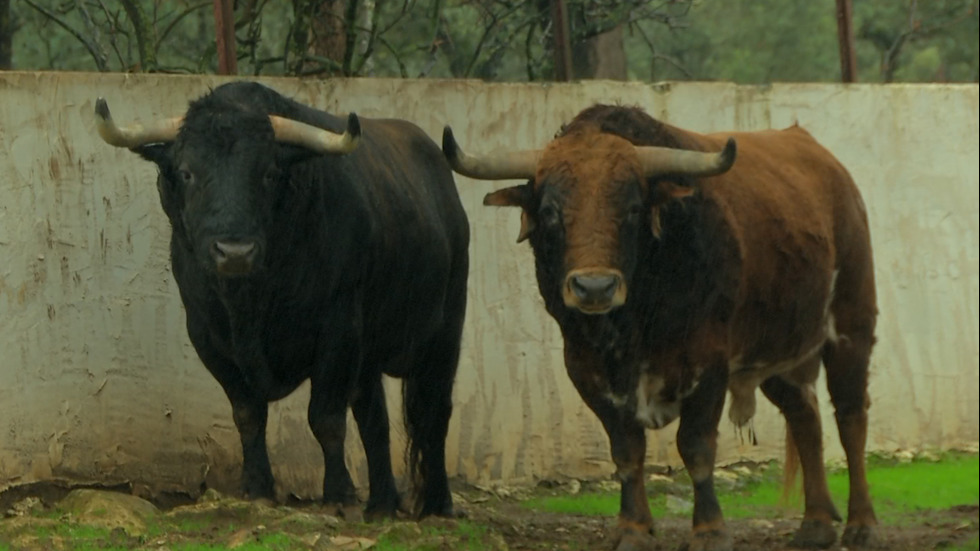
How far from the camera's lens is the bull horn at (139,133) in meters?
8.28

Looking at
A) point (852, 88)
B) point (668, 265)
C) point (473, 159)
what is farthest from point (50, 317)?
point (852, 88)

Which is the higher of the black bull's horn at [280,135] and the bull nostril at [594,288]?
the black bull's horn at [280,135]

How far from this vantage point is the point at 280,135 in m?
8.34

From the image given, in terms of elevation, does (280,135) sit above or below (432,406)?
above

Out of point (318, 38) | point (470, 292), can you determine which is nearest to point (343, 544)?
point (470, 292)

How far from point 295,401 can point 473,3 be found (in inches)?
163

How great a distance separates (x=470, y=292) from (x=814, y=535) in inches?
111

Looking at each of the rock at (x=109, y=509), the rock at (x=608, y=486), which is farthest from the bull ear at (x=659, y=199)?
the rock at (x=608, y=486)

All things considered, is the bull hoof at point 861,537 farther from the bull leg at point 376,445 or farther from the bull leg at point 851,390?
the bull leg at point 376,445

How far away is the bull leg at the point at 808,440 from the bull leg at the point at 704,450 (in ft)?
3.92

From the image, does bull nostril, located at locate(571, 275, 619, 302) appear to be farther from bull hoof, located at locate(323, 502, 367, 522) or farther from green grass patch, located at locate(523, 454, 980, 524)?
green grass patch, located at locate(523, 454, 980, 524)

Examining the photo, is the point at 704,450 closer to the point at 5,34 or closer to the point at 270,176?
the point at 270,176

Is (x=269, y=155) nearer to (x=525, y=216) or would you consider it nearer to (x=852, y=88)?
(x=525, y=216)

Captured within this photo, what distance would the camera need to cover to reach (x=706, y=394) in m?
8.24
